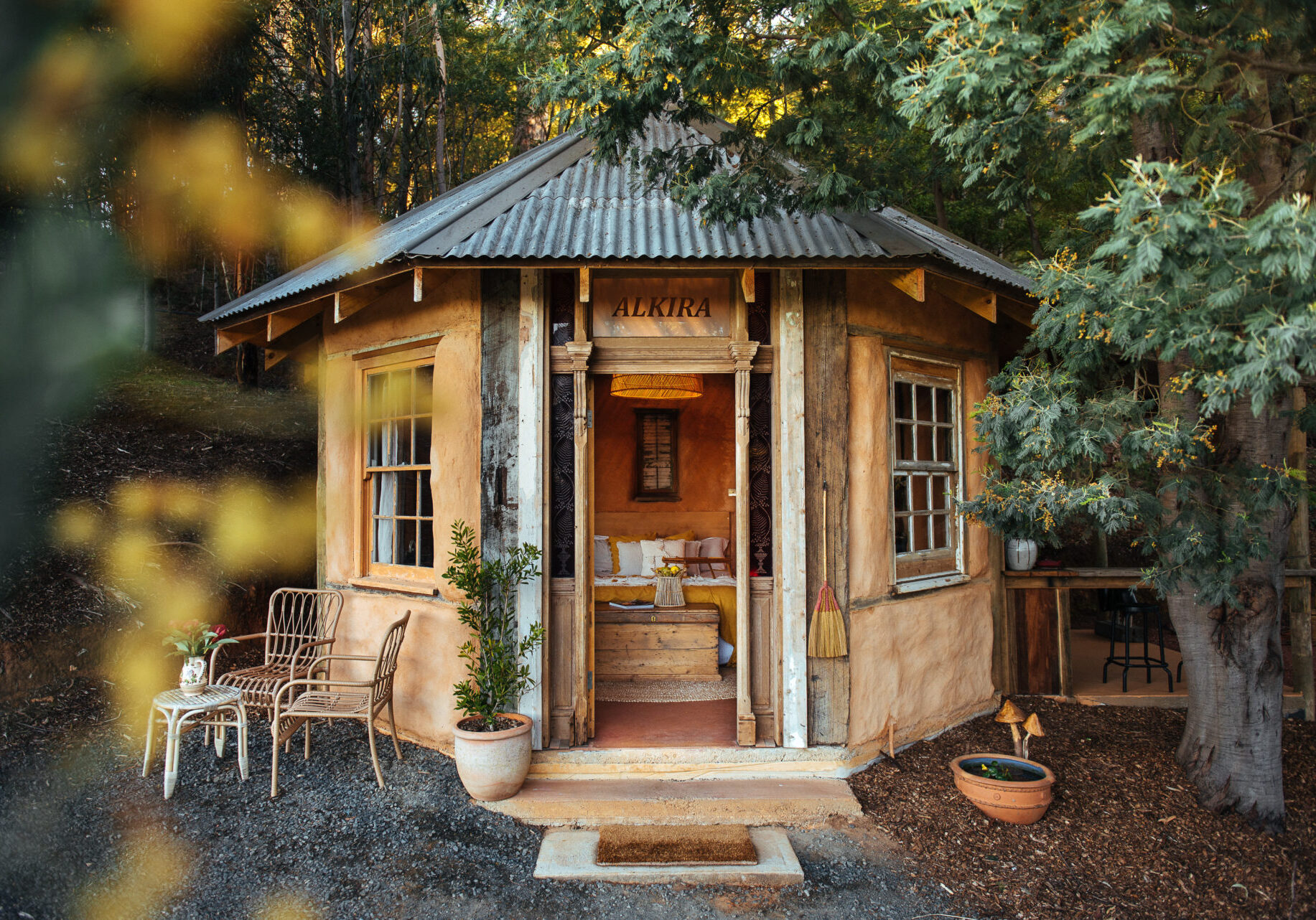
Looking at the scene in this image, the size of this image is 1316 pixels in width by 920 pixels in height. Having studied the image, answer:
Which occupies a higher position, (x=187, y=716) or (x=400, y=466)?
(x=400, y=466)

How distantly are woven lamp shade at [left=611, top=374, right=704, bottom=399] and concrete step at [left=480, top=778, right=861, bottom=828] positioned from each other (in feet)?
13.3

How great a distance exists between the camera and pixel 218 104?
12023 millimetres

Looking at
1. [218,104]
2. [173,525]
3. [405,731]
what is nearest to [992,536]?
[405,731]

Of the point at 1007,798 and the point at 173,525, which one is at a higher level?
the point at 173,525

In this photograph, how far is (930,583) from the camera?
19.8 feet

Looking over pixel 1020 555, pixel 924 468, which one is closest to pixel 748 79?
pixel 924 468

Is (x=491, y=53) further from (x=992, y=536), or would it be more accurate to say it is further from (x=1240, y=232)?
(x=1240, y=232)

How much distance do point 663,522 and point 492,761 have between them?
587cm

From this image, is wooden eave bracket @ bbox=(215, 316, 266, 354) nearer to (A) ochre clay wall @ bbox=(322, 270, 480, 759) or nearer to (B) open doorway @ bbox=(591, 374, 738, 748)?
(A) ochre clay wall @ bbox=(322, 270, 480, 759)

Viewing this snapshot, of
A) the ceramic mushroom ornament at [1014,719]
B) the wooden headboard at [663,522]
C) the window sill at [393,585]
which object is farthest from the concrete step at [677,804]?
the wooden headboard at [663,522]

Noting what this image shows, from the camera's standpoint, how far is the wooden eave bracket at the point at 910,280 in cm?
504

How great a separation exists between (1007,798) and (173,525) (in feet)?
29.0

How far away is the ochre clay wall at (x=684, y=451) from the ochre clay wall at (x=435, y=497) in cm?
422

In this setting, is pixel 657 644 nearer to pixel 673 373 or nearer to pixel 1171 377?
pixel 673 373
